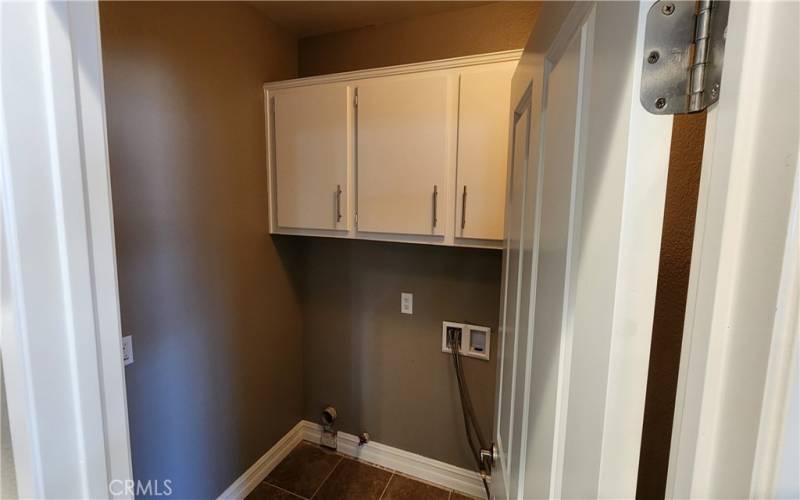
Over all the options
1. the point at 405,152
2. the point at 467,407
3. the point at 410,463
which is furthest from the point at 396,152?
the point at 410,463

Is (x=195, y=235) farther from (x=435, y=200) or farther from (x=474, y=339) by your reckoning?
(x=474, y=339)

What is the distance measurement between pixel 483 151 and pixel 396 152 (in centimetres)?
40

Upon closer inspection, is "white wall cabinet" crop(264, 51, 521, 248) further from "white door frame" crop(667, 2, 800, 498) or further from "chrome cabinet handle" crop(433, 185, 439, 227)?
"white door frame" crop(667, 2, 800, 498)

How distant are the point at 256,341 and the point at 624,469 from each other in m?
1.86

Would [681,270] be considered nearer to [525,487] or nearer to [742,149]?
[742,149]

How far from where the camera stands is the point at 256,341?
6.15ft

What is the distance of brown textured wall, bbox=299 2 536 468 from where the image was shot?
173 cm

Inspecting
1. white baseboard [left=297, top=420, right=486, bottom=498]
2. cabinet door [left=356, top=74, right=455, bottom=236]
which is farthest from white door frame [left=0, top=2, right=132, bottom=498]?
white baseboard [left=297, top=420, right=486, bottom=498]

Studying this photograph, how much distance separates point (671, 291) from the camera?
0.49 meters

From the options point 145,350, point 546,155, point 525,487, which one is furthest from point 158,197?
point 525,487

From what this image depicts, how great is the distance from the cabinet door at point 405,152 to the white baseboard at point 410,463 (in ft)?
4.51

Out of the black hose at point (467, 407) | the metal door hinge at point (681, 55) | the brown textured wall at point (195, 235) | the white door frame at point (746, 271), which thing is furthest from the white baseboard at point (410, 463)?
the metal door hinge at point (681, 55)

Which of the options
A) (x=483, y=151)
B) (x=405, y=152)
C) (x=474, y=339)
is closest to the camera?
(x=483, y=151)

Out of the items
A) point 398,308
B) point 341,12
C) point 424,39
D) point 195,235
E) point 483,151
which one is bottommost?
point 398,308
